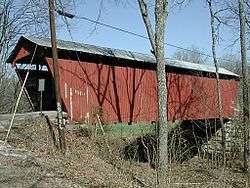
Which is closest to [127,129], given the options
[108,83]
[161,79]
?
[108,83]

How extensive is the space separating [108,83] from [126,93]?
4.27ft

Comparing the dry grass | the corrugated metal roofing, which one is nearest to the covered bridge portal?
the corrugated metal roofing

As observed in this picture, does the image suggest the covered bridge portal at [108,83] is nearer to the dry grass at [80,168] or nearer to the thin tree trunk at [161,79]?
the dry grass at [80,168]

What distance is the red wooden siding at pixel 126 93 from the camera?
61.3 ft

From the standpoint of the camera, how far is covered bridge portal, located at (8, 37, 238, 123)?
61.0 ft

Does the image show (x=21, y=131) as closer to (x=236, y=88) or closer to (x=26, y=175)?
(x=26, y=175)

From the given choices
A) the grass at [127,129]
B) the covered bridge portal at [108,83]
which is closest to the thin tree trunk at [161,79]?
the grass at [127,129]

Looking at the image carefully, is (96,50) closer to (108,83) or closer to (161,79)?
(108,83)

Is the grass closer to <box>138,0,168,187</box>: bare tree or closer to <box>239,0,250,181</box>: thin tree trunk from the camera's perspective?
<box>239,0,250,181</box>: thin tree trunk

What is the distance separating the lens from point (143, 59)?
2256cm

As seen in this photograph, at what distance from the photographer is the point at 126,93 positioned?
69.4 ft

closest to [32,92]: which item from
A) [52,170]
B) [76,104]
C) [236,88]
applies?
[76,104]

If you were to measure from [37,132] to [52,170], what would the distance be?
4.46m

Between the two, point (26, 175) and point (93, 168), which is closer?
point (26, 175)
